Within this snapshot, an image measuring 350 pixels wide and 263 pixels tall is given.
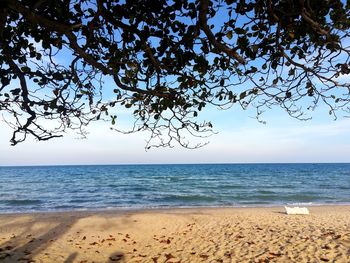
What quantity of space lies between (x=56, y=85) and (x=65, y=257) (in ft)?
17.1

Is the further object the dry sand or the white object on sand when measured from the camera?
the white object on sand

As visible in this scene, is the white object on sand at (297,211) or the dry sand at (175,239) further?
the white object on sand at (297,211)

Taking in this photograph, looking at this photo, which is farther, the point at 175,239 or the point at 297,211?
the point at 297,211

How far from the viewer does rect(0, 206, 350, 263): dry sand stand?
834 cm

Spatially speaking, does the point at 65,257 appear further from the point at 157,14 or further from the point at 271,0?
the point at 271,0

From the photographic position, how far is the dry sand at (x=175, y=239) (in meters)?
8.34

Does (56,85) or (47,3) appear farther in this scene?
(56,85)

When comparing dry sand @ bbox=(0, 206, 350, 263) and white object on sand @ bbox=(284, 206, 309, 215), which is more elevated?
white object on sand @ bbox=(284, 206, 309, 215)

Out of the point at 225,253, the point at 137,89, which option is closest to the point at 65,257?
the point at 225,253

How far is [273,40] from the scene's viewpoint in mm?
4012

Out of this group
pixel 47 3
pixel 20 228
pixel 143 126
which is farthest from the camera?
pixel 20 228

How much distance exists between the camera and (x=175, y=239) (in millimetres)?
10531

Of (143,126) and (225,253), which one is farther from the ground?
(143,126)

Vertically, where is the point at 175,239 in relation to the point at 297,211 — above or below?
below
